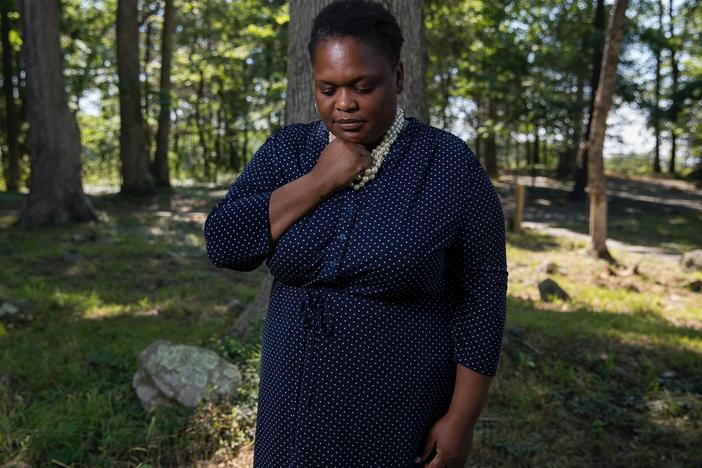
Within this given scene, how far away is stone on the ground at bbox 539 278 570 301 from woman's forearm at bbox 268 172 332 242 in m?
6.41

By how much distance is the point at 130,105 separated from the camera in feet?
51.1

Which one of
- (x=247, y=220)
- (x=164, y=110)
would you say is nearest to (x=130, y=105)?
(x=164, y=110)

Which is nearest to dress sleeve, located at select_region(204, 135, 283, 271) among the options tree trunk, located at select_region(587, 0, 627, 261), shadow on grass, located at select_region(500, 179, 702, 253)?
tree trunk, located at select_region(587, 0, 627, 261)

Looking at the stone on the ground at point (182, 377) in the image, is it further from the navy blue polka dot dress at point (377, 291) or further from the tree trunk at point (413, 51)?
the navy blue polka dot dress at point (377, 291)

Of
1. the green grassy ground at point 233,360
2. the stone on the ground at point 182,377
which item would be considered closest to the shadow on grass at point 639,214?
the green grassy ground at point 233,360

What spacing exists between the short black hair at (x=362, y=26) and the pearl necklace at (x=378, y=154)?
160 millimetres

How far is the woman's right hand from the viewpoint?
155 centimetres

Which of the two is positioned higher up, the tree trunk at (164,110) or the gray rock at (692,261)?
the tree trunk at (164,110)

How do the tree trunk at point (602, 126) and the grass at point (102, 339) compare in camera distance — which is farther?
the tree trunk at point (602, 126)

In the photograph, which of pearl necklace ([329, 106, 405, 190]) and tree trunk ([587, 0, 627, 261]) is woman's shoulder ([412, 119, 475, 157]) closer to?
pearl necklace ([329, 106, 405, 190])

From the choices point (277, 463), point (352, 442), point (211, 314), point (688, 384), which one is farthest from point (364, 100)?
point (211, 314)

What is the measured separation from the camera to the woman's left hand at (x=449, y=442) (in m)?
1.66

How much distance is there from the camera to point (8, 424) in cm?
346

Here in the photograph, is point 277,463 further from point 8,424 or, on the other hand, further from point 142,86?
point 142,86
